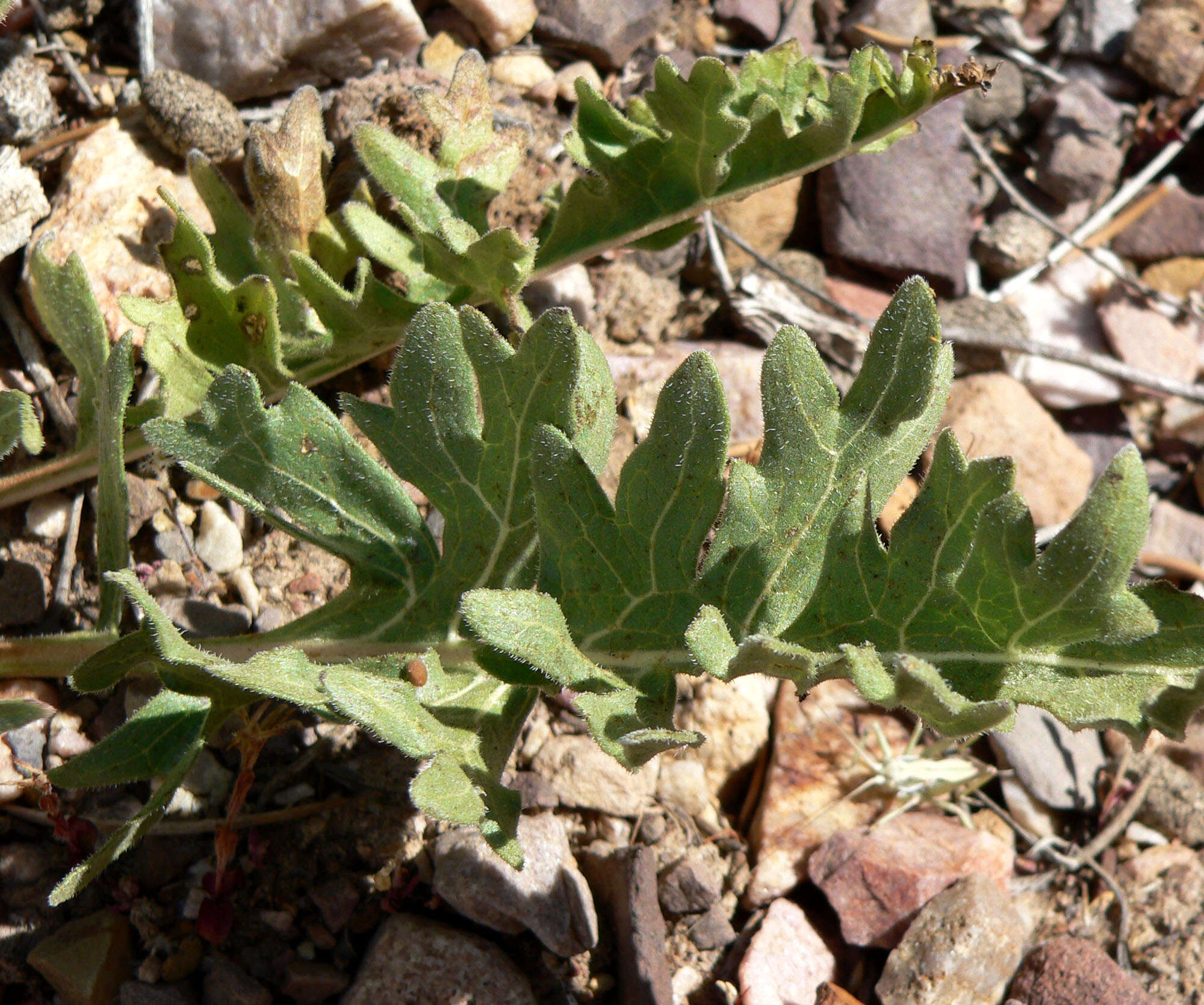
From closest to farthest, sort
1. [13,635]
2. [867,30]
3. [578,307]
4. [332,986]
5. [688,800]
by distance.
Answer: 1. [332,986]
2. [13,635]
3. [688,800]
4. [578,307]
5. [867,30]

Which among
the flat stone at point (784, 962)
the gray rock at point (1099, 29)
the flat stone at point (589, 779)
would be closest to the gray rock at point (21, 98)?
the flat stone at point (589, 779)

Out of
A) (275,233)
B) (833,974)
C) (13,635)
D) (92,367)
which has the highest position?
(275,233)

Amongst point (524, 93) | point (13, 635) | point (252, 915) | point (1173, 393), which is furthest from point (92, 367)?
point (1173, 393)

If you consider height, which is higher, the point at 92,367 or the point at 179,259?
the point at 179,259

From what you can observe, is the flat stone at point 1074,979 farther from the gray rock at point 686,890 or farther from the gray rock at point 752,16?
the gray rock at point 752,16

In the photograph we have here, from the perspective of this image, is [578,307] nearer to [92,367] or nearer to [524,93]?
[524,93]

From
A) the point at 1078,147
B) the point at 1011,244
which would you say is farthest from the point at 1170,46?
the point at 1011,244

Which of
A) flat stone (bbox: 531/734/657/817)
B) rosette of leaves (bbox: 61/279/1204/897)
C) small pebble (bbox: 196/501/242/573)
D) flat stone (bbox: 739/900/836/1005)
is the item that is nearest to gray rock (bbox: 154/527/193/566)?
small pebble (bbox: 196/501/242/573)
